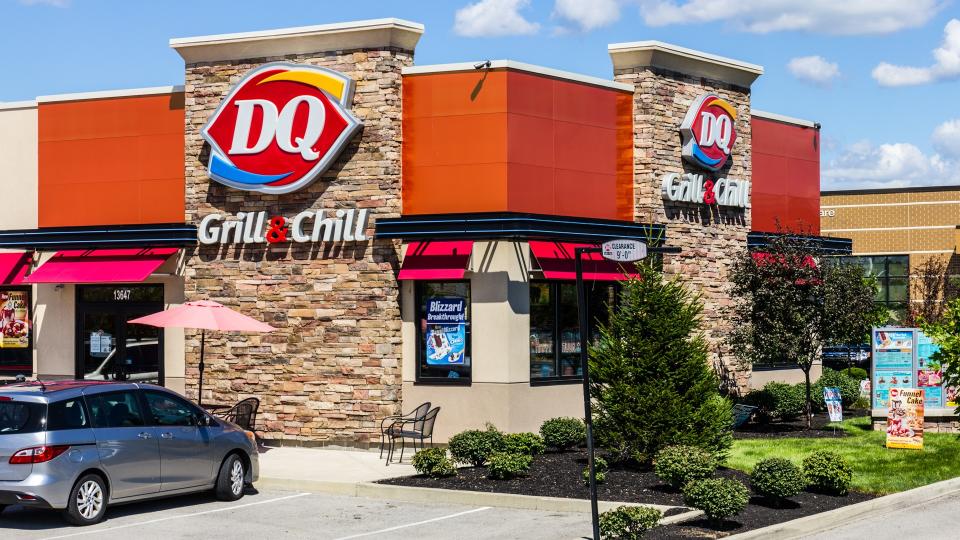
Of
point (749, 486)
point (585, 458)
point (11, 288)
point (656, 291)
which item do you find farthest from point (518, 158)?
point (11, 288)

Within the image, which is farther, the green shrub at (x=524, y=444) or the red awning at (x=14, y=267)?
the red awning at (x=14, y=267)

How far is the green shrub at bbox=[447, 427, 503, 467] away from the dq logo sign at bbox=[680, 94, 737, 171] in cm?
970

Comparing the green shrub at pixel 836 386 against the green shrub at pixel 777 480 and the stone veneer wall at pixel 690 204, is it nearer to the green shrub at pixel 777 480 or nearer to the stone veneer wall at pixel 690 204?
the stone veneer wall at pixel 690 204

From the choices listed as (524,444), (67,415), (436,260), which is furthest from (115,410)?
(436,260)

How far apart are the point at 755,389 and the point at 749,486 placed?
1194 cm

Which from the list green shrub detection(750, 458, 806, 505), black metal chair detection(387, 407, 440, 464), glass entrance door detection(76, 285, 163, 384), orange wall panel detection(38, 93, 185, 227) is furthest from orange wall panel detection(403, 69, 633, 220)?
green shrub detection(750, 458, 806, 505)

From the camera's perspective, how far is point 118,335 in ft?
89.9

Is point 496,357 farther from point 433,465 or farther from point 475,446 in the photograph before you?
point 433,465

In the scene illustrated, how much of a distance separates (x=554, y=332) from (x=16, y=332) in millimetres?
12501

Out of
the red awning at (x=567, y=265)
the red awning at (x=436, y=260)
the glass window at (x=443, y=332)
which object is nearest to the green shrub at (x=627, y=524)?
the red awning at (x=567, y=265)

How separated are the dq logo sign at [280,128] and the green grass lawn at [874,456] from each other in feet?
32.3

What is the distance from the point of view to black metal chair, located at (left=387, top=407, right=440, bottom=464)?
22422 mm

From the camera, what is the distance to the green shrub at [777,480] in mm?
17500

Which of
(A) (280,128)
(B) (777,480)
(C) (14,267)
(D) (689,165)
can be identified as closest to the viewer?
(B) (777,480)
